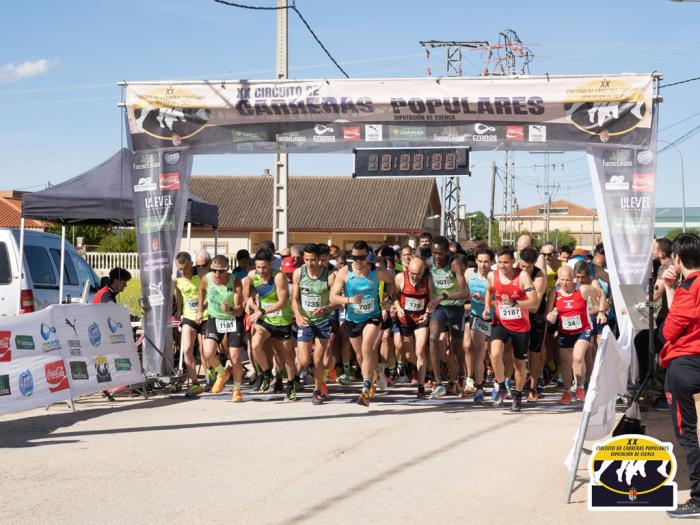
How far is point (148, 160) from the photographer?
43.9 feet

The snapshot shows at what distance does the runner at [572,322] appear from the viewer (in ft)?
40.7

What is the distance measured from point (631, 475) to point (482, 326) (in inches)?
257

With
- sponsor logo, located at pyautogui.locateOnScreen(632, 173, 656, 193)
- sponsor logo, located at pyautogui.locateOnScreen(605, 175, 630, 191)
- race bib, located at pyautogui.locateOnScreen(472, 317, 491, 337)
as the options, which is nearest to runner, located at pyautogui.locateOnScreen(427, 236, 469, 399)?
race bib, located at pyautogui.locateOnScreen(472, 317, 491, 337)

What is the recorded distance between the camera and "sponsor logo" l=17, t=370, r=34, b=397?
34.3ft

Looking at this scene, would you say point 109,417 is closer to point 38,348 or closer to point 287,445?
point 38,348

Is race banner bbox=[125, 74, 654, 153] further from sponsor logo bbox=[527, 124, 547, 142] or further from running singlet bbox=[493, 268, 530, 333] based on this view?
running singlet bbox=[493, 268, 530, 333]

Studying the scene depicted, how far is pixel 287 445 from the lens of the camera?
9172mm

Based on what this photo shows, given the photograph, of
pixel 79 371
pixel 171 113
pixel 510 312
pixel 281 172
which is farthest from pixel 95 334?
pixel 281 172

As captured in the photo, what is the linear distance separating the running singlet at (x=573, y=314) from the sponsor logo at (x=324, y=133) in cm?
378

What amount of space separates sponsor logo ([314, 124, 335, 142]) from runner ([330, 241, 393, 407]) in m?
1.74

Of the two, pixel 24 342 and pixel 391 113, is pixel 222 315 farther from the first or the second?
pixel 391 113

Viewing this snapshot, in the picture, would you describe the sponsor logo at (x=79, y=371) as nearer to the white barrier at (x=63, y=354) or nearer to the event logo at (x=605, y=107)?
the white barrier at (x=63, y=354)

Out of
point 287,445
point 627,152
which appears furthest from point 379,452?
point 627,152

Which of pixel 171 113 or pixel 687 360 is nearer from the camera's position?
pixel 687 360
